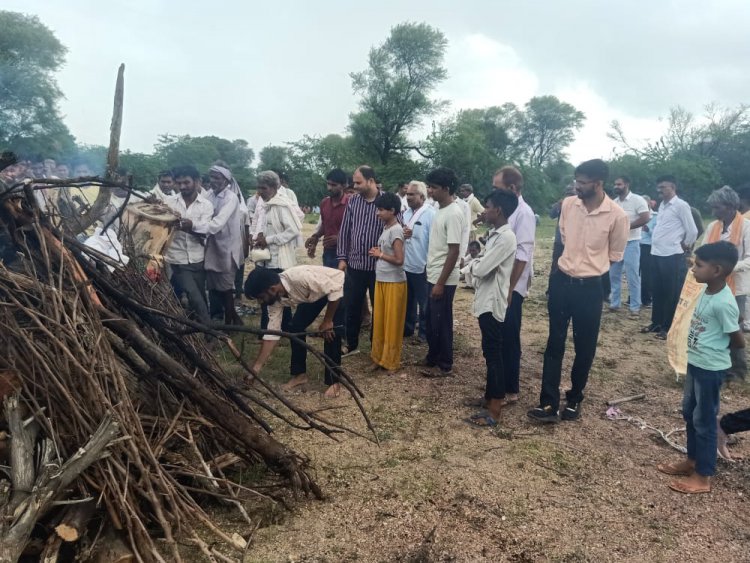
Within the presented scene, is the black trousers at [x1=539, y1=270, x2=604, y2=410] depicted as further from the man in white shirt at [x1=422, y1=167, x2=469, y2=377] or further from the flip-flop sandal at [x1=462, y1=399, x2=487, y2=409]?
the man in white shirt at [x1=422, y1=167, x2=469, y2=377]

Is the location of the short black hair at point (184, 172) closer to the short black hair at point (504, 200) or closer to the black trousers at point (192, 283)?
the black trousers at point (192, 283)

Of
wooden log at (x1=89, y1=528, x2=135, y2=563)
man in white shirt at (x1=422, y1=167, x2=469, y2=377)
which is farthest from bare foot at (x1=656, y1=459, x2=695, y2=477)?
wooden log at (x1=89, y1=528, x2=135, y2=563)

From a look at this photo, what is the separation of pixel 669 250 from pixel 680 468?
3.96 m

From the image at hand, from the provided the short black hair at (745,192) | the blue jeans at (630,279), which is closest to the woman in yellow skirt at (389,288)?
the short black hair at (745,192)

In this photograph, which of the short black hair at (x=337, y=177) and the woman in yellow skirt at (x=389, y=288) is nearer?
the woman in yellow skirt at (x=389, y=288)

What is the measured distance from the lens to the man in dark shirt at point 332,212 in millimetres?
5766

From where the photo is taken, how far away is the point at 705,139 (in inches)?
1400

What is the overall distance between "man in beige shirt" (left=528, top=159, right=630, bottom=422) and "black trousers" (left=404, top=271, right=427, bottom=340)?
1.89 metres

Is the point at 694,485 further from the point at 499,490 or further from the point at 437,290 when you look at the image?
the point at 437,290

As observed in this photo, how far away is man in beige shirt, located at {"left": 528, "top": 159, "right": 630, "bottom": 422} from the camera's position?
374 centimetres

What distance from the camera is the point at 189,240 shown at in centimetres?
531

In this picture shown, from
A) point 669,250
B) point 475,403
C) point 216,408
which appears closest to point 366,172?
point 475,403

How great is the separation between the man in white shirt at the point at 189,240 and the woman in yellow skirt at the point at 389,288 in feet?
5.81

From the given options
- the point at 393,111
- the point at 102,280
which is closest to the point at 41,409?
the point at 102,280
